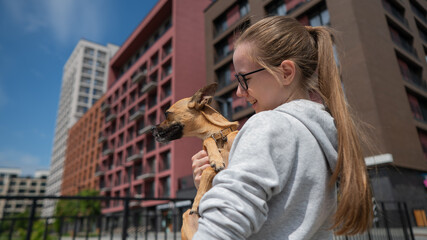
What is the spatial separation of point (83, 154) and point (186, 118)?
63692 mm

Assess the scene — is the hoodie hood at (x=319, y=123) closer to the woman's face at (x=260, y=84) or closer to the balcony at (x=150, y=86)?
the woman's face at (x=260, y=84)

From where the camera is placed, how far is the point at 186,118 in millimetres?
1469

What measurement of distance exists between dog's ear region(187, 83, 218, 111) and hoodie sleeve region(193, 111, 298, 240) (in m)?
0.61

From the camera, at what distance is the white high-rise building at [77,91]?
75.0 metres

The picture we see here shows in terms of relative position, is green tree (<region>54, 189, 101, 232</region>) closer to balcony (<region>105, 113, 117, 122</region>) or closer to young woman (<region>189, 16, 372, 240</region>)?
balcony (<region>105, 113, 117, 122</region>)

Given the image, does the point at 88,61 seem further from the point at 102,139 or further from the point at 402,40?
the point at 402,40

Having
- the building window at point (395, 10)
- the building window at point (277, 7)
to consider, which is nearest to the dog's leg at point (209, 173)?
the building window at point (395, 10)

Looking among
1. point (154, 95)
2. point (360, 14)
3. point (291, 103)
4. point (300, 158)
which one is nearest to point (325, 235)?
point (300, 158)

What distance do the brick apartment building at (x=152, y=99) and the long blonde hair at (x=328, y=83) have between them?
87.0ft

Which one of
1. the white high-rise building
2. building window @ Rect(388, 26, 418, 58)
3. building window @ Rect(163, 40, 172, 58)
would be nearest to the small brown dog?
building window @ Rect(388, 26, 418, 58)

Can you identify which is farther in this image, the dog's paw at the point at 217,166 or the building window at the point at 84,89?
the building window at the point at 84,89

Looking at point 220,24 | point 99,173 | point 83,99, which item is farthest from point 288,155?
point 83,99

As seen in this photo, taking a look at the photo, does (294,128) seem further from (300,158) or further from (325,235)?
(325,235)

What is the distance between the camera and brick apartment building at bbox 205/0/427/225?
48.8 feet
